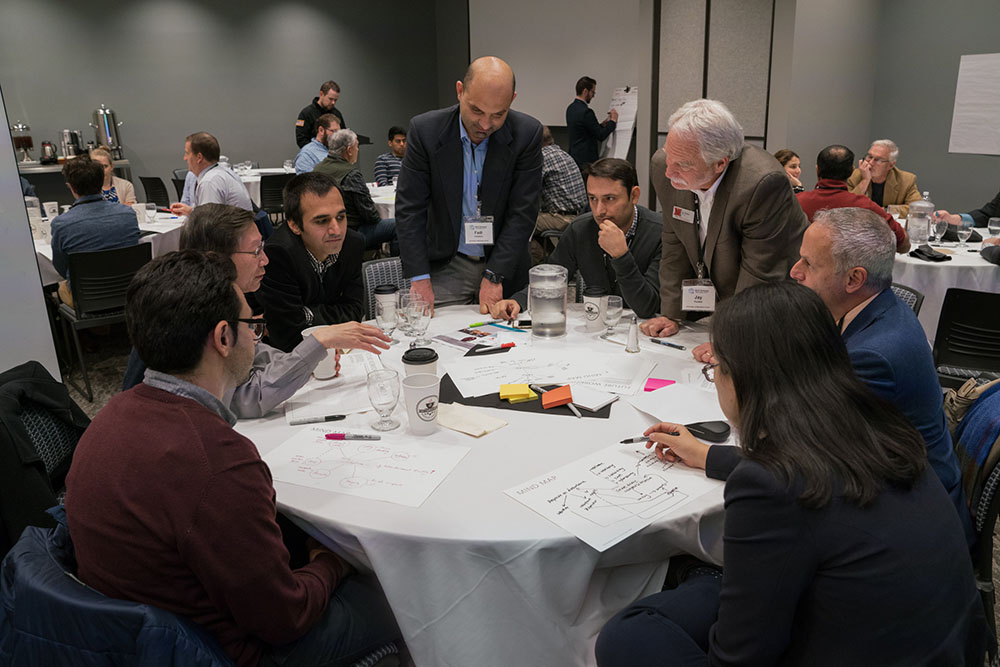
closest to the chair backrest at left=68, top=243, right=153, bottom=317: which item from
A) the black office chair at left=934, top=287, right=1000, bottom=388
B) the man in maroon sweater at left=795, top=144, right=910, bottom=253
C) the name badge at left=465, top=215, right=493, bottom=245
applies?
the name badge at left=465, top=215, right=493, bottom=245

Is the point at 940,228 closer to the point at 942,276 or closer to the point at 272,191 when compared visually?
the point at 942,276

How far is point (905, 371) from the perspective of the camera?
5.39 feet

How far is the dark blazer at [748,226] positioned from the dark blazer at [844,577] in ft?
4.61

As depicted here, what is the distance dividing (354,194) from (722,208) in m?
4.00

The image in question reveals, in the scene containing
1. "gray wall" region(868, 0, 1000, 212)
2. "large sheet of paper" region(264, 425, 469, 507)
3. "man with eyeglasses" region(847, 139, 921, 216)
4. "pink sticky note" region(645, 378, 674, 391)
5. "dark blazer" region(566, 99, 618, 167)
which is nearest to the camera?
"large sheet of paper" region(264, 425, 469, 507)

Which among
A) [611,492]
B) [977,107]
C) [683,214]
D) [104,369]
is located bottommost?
[104,369]

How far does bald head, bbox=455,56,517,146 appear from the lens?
9.39 ft

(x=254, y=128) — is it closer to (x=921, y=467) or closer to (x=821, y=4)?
(x=821, y=4)

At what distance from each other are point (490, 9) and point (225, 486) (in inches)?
428

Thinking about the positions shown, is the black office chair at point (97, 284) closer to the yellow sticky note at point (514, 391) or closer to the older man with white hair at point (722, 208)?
the yellow sticky note at point (514, 391)

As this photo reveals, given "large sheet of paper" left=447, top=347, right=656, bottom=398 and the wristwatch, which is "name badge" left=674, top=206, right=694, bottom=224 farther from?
the wristwatch

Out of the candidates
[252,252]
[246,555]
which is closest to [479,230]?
[252,252]

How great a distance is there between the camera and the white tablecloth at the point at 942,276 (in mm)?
3918

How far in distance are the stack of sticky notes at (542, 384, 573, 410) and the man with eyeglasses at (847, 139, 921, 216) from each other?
4.66 m
